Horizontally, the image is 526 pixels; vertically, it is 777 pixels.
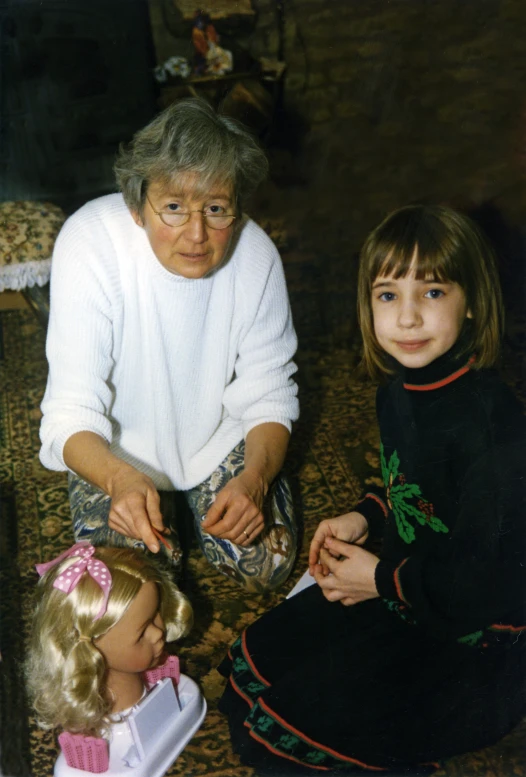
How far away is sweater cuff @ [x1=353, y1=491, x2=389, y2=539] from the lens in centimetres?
186

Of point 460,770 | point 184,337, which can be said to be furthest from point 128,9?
point 460,770

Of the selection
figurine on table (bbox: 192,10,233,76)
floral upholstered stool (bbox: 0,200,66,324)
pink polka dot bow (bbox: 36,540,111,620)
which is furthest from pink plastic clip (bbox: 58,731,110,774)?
floral upholstered stool (bbox: 0,200,66,324)

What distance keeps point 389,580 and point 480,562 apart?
0.21 m

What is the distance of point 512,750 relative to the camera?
173 cm

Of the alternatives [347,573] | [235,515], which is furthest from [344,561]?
[235,515]

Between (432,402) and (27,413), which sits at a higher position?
(432,402)

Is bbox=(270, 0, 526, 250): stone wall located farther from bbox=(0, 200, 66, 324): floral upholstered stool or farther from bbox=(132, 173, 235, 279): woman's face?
bbox=(0, 200, 66, 324): floral upholstered stool

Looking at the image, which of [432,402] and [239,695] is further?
[239,695]

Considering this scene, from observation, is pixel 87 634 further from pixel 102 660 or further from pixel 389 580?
pixel 389 580

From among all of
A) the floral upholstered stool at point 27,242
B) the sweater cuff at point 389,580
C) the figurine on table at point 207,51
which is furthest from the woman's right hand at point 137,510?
the floral upholstered stool at point 27,242

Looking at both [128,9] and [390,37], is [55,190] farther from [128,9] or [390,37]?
[390,37]

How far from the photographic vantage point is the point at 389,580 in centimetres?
166

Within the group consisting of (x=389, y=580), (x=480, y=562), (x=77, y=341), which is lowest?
(x=389, y=580)

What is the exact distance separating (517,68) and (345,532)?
41.3 inches
